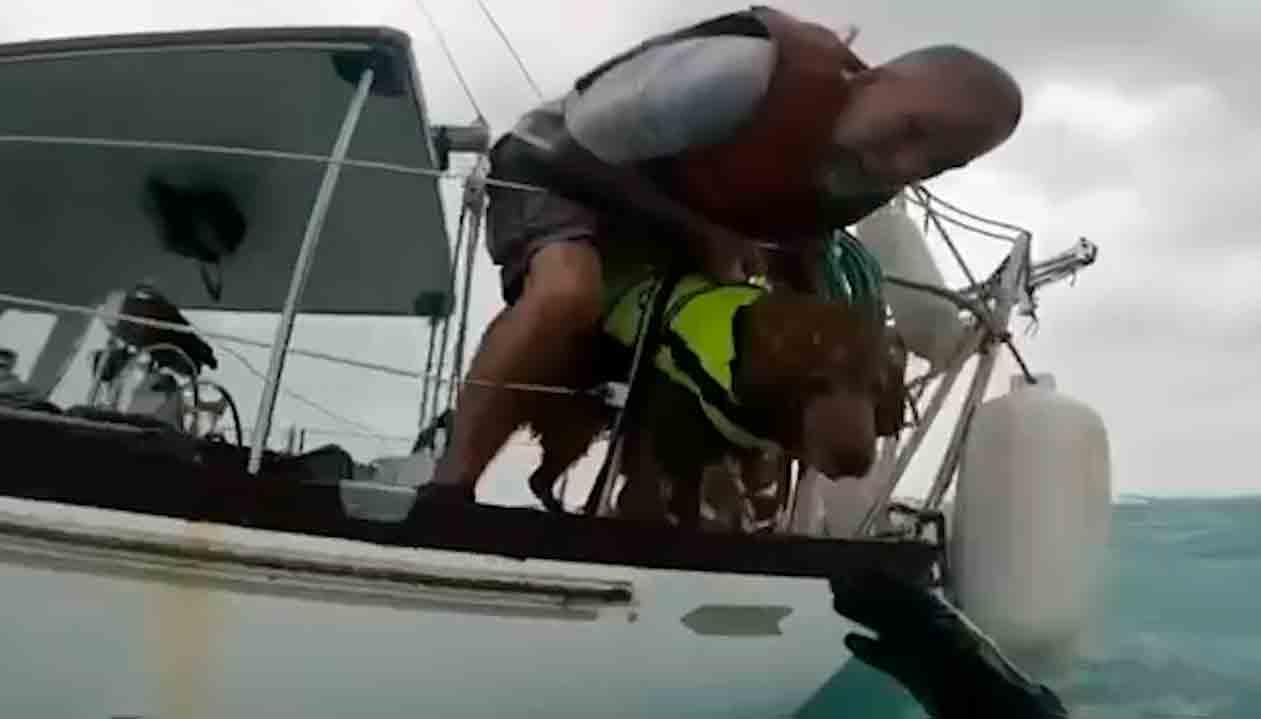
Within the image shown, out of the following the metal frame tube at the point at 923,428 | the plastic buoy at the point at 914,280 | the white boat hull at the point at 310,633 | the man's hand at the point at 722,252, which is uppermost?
the plastic buoy at the point at 914,280

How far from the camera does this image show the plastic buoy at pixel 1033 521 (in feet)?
12.4

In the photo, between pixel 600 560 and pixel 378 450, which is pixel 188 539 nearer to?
pixel 600 560

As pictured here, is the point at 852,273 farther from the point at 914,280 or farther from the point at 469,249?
the point at 469,249

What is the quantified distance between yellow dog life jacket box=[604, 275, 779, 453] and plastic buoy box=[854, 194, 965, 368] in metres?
0.92

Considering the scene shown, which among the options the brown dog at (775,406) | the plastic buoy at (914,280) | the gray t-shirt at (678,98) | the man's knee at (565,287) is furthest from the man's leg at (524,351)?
the plastic buoy at (914,280)

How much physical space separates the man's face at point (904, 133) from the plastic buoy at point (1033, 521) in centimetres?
76

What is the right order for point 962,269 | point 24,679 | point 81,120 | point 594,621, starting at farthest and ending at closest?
point 962,269 → point 81,120 → point 594,621 → point 24,679

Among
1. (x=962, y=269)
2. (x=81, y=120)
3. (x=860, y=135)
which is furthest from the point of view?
(x=962, y=269)

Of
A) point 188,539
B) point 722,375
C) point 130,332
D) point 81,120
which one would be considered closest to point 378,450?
point 130,332

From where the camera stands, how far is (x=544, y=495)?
3740mm

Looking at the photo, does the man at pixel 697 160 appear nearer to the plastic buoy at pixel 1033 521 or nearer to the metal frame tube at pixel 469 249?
the metal frame tube at pixel 469 249

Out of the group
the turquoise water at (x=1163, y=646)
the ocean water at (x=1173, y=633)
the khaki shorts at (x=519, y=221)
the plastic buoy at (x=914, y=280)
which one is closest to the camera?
the khaki shorts at (x=519, y=221)

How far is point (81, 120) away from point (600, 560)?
58.8 inches

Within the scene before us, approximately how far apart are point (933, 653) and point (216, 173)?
1.96 metres
